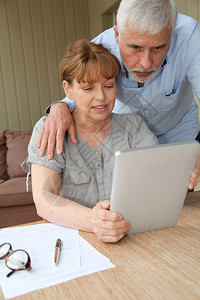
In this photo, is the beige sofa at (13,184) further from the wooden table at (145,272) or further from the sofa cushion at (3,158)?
the wooden table at (145,272)

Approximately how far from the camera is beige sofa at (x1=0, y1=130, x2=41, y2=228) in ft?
8.93

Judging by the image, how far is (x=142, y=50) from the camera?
111cm

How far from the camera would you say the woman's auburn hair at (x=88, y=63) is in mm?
1104

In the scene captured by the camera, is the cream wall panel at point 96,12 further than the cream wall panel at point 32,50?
No

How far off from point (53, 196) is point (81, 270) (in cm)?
37

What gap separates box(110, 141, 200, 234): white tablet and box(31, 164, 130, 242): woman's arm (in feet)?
0.12

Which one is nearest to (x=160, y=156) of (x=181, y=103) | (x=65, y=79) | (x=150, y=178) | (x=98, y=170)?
(x=150, y=178)

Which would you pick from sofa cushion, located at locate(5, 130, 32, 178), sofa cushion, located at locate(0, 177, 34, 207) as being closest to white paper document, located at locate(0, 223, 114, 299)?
sofa cushion, located at locate(0, 177, 34, 207)

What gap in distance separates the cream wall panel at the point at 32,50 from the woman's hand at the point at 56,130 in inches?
110

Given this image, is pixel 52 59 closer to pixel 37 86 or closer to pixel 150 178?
pixel 37 86

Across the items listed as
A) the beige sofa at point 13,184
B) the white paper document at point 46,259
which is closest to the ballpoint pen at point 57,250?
the white paper document at point 46,259

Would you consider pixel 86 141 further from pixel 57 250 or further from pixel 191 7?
pixel 191 7

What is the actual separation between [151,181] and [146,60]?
55cm

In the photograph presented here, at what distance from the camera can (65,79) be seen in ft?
3.92
